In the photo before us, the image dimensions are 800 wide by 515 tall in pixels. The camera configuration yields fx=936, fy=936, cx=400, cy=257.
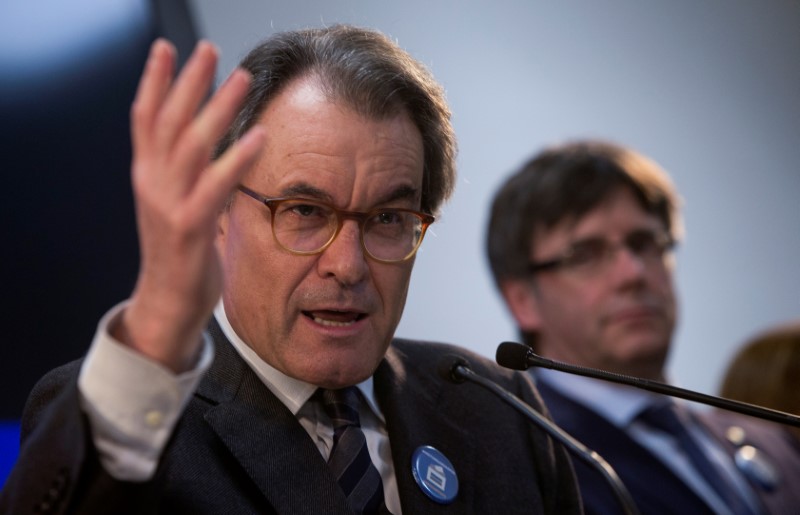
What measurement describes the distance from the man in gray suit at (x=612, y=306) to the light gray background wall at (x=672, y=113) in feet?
0.68

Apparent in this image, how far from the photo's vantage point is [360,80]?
1.83 m

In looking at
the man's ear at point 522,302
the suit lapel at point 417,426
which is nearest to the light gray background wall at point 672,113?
the man's ear at point 522,302

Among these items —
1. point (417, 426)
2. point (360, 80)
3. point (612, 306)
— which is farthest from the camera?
point (612, 306)

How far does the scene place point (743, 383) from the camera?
11.2 ft

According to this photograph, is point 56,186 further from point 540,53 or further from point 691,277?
point 691,277

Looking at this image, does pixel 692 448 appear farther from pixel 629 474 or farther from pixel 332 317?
pixel 332 317

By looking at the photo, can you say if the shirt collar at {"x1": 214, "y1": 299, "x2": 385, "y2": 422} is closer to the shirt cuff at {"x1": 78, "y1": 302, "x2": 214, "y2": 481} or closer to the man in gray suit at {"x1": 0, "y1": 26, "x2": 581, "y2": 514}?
the man in gray suit at {"x1": 0, "y1": 26, "x2": 581, "y2": 514}

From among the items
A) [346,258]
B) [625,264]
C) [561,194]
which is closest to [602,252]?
[625,264]

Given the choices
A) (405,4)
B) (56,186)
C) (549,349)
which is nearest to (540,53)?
(405,4)

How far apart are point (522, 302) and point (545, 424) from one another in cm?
154

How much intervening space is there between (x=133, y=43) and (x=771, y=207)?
296cm

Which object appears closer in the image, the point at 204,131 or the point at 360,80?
the point at 204,131

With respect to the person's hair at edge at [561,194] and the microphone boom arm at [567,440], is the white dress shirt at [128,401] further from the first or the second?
the person's hair at edge at [561,194]

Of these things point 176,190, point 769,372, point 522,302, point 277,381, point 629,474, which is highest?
point 176,190
